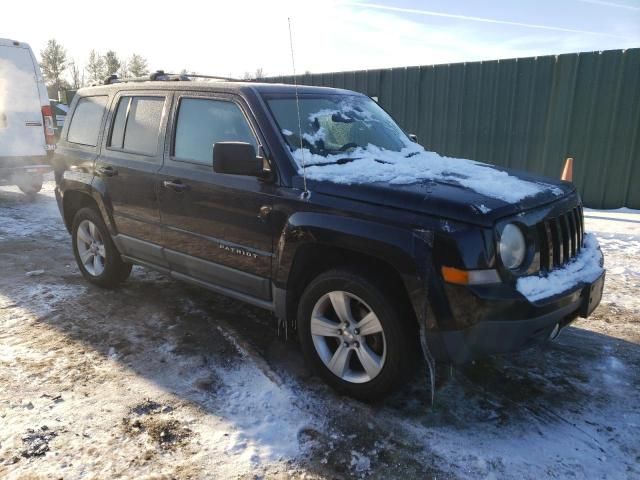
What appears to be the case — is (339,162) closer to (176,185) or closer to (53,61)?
(176,185)

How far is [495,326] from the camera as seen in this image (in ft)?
8.35

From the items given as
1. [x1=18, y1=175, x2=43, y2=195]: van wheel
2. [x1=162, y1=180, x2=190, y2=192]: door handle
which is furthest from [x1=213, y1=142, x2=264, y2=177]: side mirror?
[x1=18, y1=175, x2=43, y2=195]: van wheel

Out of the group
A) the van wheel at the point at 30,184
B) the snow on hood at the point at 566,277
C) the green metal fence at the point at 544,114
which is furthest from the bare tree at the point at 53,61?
the snow on hood at the point at 566,277

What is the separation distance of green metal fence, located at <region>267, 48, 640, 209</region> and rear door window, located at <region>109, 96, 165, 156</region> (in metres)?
7.13

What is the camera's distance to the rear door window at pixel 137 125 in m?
4.10

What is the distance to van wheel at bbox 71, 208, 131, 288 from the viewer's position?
4.76 m

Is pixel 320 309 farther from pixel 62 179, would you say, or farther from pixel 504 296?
pixel 62 179

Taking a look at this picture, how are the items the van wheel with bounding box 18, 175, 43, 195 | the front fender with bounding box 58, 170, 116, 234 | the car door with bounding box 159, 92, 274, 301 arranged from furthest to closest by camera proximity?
1. the van wheel with bounding box 18, 175, 43, 195
2. the front fender with bounding box 58, 170, 116, 234
3. the car door with bounding box 159, 92, 274, 301

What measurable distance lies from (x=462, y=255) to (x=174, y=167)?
2.32m

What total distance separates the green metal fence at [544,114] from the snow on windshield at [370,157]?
5774 millimetres

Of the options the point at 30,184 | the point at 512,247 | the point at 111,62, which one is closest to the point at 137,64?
the point at 111,62

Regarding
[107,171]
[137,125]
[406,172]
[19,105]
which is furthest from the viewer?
[19,105]

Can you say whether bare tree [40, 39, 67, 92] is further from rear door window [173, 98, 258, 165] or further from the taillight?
rear door window [173, 98, 258, 165]

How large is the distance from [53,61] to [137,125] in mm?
49425
